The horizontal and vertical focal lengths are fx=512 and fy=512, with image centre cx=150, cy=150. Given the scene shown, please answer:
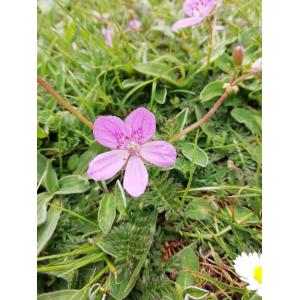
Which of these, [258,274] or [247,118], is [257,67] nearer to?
[247,118]

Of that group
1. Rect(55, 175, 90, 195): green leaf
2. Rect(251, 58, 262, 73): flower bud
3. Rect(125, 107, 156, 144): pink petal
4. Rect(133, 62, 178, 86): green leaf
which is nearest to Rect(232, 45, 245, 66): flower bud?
Rect(251, 58, 262, 73): flower bud

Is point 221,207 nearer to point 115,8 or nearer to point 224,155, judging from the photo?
point 224,155

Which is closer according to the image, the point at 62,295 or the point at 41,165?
the point at 62,295

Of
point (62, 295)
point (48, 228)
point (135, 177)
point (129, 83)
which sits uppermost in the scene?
point (129, 83)

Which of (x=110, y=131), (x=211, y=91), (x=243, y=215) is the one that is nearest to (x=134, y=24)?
(x=211, y=91)
